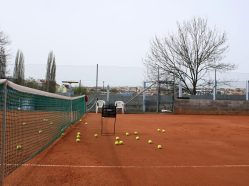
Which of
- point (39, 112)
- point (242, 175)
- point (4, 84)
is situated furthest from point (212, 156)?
point (39, 112)

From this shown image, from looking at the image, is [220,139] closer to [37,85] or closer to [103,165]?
[103,165]

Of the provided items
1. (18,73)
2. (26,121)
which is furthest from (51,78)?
(26,121)

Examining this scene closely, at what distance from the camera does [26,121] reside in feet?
32.8

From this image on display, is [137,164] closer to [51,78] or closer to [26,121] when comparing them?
[26,121]

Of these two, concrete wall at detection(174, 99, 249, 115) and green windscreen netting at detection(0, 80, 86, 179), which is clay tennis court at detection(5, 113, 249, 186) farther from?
concrete wall at detection(174, 99, 249, 115)

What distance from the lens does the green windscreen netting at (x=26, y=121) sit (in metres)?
5.00

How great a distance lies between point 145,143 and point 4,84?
16.2 feet

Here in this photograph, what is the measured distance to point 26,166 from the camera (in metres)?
5.72

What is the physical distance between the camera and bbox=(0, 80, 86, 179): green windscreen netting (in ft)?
16.4

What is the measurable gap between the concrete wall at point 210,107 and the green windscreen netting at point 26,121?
9585 mm

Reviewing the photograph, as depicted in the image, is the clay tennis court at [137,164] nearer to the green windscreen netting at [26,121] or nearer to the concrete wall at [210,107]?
the green windscreen netting at [26,121]

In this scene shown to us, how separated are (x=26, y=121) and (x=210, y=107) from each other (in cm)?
1472

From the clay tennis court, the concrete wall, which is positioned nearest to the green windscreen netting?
the clay tennis court

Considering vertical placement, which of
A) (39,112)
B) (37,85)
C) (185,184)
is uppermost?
(37,85)
